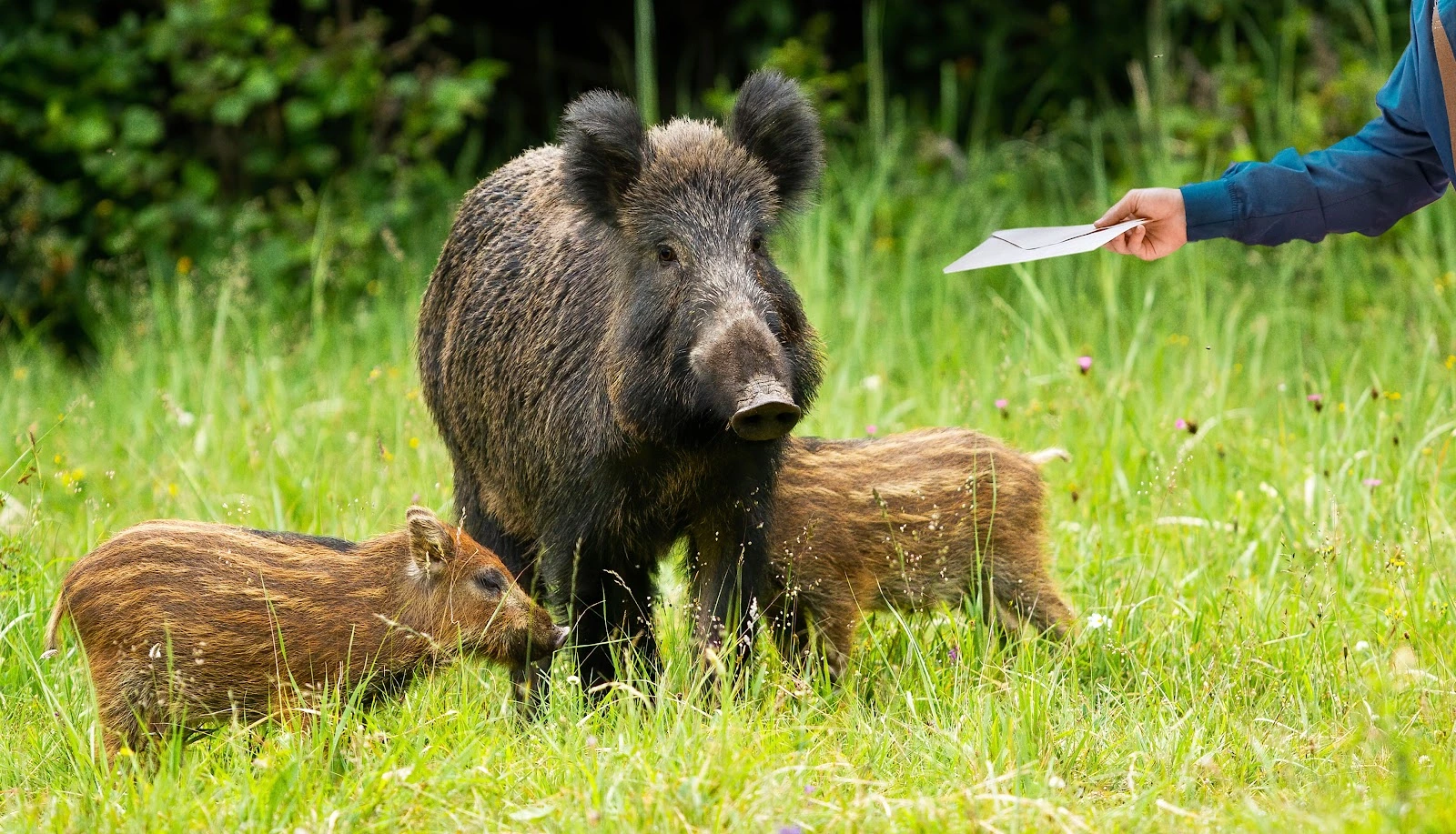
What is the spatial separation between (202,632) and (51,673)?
0.52 meters

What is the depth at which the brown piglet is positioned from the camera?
349 cm

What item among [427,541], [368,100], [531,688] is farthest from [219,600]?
[368,100]

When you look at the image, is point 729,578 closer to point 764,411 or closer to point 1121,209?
point 764,411

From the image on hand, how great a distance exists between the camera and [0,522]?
15.6 feet

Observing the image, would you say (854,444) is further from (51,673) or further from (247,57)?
(247,57)

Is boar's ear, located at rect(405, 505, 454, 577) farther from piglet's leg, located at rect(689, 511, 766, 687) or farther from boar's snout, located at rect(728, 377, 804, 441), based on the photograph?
boar's snout, located at rect(728, 377, 804, 441)

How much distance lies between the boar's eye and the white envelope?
128 cm

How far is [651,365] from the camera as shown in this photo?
3.76 m

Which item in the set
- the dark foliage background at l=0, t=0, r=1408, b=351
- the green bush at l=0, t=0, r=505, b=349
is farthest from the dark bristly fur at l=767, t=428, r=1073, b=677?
the green bush at l=0, t=0, r=505, b=349

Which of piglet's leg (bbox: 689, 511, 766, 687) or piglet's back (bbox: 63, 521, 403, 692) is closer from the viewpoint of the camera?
piglet's back (bbox: 63, 521, 403, 692)

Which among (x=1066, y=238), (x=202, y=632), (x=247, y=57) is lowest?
Answer: (x=202, y=632)

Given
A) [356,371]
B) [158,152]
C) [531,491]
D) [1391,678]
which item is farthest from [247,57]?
[1391,678]

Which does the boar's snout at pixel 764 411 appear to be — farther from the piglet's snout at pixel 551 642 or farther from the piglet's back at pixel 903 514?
the piglet's back at pixel 903 514

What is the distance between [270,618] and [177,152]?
20.4 feet
